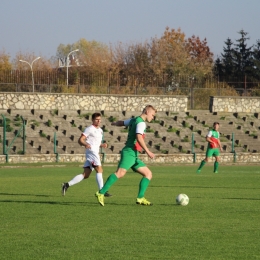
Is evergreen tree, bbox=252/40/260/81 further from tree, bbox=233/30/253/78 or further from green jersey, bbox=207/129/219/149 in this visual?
green jersey, bbox=207/129/219/149

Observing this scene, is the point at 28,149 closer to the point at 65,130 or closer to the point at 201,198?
the point at 65,130

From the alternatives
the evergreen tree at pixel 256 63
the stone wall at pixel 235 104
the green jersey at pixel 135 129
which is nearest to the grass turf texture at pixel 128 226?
the green jersey at pixel 135 129

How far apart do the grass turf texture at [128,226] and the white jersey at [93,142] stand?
1.02 m

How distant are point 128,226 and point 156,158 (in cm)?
3158

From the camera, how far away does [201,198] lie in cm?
1736

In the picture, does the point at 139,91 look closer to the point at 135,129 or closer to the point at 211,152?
the point at 211,152

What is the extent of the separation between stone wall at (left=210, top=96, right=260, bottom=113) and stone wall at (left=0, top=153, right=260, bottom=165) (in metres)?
7.76

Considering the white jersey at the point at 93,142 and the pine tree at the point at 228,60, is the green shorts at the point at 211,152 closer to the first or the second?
the white jersey at the point at 93,142

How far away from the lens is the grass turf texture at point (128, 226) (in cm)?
915

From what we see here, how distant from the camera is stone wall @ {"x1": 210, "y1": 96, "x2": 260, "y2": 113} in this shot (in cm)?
5288

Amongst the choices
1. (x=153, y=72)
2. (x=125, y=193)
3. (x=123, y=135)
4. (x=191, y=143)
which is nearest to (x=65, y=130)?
(x=123, y=135)

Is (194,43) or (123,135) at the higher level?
(194,43)

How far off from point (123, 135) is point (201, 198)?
28496 mm

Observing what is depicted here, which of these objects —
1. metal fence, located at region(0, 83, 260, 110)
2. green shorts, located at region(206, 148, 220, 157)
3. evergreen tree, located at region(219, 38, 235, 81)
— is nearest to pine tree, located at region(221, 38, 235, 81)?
evergreen tree, located at region(219, 38, 235, 81)
